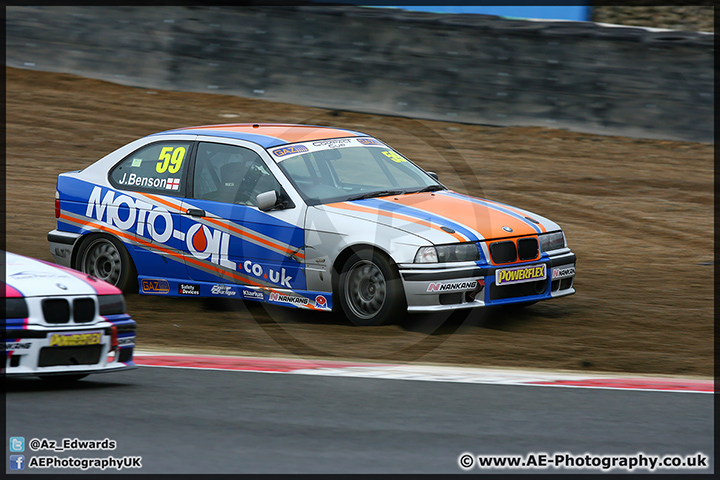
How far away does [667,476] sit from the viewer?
494cm

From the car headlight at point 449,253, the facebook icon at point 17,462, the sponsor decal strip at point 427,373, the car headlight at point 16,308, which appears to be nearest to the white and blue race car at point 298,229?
the car headlight at point 449,253

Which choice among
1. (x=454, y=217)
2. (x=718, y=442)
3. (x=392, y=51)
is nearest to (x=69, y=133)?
(x=392, y=51)

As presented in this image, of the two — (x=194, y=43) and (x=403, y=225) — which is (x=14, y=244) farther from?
(x=194, y=43)

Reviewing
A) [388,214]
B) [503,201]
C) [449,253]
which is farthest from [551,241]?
[503,201]

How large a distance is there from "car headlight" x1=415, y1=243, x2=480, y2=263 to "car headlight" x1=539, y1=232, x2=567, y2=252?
808mm

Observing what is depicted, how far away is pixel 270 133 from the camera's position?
9688 mm

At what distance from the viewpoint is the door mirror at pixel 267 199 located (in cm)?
882

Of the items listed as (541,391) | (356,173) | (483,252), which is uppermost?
(356,173)

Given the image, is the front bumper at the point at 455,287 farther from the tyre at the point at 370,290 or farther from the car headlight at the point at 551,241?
the car headlight at the point at 551,241

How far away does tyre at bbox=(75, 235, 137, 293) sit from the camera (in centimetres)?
973

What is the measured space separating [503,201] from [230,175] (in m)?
6.79

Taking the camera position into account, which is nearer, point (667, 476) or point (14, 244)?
point (667, 476)

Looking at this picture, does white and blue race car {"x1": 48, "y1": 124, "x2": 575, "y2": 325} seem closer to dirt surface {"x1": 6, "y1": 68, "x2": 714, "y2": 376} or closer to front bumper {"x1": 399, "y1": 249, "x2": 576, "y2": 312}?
front bumper {"x1": 399, "y1": 249, "x2": 576, "y2": 312}

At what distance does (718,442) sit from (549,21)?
1327 centimetres
